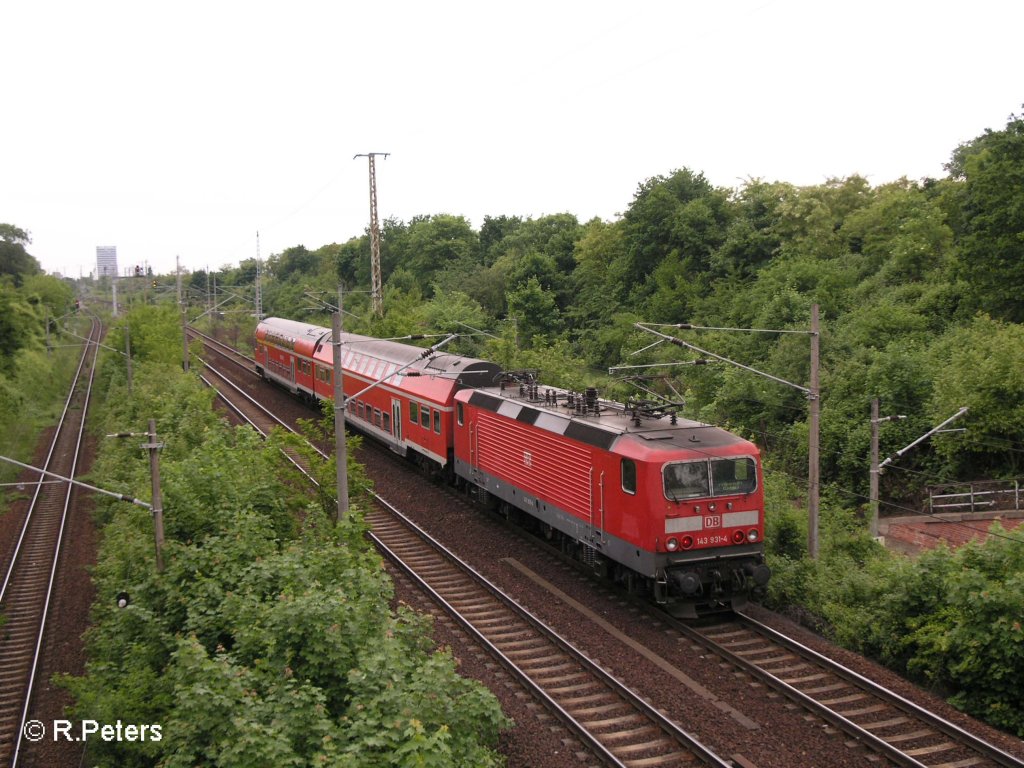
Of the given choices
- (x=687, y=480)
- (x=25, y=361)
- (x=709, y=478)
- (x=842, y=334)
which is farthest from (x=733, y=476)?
(x=25, y=361)

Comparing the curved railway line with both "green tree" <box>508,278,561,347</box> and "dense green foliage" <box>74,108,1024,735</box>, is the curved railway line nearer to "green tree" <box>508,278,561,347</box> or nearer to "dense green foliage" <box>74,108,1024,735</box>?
"dense green foliage" <box>74,108,1024,735</box>

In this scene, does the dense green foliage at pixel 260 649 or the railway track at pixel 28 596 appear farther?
the railway track at pixel 28 596

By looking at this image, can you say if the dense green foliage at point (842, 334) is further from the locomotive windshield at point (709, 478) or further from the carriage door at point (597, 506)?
the carriage door at point (597, 506)

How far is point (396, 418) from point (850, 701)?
1874cm

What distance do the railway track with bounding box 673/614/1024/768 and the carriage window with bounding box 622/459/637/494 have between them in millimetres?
2482

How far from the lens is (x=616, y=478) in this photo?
15875 mm

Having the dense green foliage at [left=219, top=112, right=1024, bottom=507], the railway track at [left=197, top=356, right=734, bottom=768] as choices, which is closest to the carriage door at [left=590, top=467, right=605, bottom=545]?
the railway track at [left=197, top=356, right=734, bottom=768]

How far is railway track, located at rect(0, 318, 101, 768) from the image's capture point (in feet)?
52.5

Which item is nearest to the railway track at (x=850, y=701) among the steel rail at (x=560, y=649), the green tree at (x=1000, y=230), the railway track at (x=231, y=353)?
the steel rail at (x=560, y=649)

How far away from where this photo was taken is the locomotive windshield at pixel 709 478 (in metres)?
15.1

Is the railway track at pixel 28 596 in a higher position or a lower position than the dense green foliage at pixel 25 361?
lower

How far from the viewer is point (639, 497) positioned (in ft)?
49.8

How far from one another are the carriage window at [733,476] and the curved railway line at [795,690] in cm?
224

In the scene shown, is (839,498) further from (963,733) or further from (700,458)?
(963,733)
